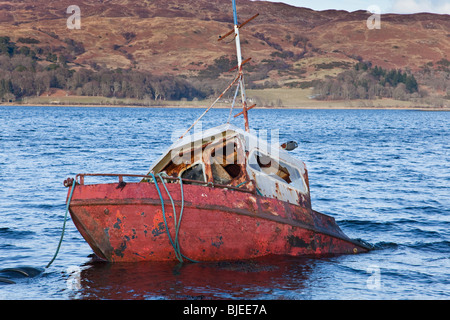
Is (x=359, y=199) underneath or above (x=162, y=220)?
underneath

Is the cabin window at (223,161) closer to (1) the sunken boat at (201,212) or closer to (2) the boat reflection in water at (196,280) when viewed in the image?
(1) the sunken boat at (201,212)

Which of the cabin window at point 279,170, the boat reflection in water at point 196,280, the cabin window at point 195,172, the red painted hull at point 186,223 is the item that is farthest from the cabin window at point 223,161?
the boat reflection in water at point 196,280

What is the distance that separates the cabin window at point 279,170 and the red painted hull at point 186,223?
5.43ft

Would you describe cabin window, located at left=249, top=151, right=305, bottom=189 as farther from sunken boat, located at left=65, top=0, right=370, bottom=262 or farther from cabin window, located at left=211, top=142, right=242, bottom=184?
cabin window, located at left=211, top=142, right=242, bottom=184

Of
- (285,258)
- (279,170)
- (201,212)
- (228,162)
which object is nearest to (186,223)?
(201,212)

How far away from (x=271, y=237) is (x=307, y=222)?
100 cm

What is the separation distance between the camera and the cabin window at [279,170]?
1297 cm

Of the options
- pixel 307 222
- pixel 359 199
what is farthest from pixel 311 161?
pixel 307 222

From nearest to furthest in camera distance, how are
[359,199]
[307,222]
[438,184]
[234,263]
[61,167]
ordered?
[234,263], [307,222], [359,199], [438,184], [61,167]

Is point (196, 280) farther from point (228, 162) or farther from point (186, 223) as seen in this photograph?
point (228, 162)

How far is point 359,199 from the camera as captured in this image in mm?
21734

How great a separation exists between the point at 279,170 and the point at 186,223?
3.83 meters

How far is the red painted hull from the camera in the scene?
34.2ft
